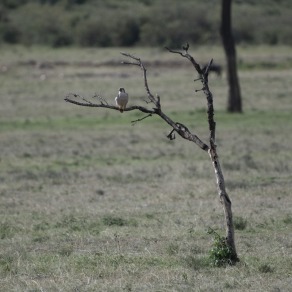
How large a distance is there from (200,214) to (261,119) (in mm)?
16756

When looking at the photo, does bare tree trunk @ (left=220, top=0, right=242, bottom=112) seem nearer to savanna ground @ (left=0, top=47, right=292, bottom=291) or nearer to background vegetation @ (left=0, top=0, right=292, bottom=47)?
savanna ground @ (left=0, top=47, right=292, bottom=291)

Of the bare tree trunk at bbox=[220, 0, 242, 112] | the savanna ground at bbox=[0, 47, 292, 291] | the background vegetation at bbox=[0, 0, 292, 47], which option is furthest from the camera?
the background vegetation at bbox=[0, 0, 292, 47]

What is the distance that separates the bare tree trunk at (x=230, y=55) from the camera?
3338 cm

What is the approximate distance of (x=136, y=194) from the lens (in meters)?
18.6

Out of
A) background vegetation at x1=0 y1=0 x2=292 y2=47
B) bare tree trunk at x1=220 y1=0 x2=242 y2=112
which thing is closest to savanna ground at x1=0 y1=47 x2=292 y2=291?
bare tree trunk at x1=220 y1=0 x2=242 y2=112

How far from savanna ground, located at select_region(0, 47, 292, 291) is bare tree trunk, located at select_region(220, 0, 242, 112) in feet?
2.69


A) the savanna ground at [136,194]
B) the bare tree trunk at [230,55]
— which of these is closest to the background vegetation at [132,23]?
the savanna ground at [136,194]

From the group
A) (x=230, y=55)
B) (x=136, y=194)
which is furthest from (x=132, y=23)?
(x=136, y=194)

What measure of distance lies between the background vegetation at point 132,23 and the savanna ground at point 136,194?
89.4 ft

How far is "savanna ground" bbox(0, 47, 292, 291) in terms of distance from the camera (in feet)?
38.0

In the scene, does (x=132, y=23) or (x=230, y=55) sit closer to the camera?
(x=230, y=55)

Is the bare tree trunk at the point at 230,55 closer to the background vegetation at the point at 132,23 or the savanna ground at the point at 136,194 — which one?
the savanna ground at the point at 136,194

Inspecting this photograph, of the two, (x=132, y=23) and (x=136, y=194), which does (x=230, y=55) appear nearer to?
(x=136, y=194)

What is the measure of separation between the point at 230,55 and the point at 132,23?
1482 inches
